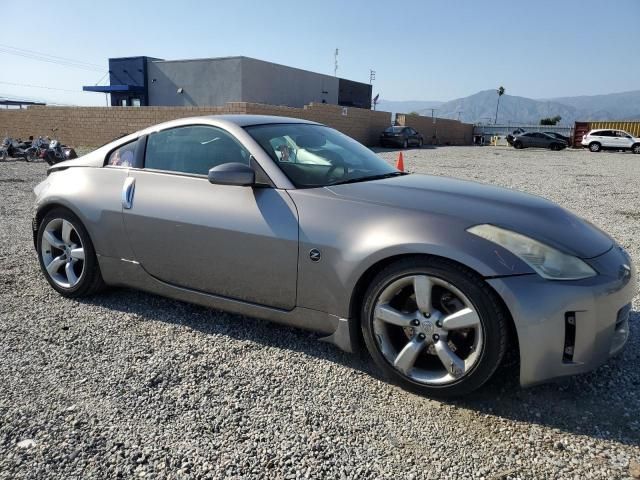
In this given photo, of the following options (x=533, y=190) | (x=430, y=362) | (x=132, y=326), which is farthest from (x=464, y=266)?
(x=533, y=190)

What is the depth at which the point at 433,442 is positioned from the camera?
2.27m

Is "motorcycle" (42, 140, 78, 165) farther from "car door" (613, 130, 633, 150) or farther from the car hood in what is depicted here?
"car door" (613, 130, 633, 150)

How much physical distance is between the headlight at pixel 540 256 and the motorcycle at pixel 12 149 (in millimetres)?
18295

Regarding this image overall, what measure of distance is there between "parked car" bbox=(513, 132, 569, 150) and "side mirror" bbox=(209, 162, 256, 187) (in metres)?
38.6

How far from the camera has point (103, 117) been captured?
2198cm

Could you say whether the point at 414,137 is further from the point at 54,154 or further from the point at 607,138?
the point at 54,154

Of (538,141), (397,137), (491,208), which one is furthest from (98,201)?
(538,141)

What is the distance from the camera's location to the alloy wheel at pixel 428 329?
245 cm

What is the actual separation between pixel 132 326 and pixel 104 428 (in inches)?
47.7

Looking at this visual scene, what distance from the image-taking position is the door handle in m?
3.49

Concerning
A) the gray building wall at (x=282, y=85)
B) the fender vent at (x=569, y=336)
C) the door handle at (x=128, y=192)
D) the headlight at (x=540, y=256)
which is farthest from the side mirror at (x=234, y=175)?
the gray building wall at (x=282, y=85)

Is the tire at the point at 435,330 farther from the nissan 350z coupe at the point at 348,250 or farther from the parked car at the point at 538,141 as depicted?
the parked car at the point at 538,141

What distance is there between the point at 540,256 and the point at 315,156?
5.35ft

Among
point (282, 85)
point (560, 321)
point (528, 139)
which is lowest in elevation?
point (560, 321)
